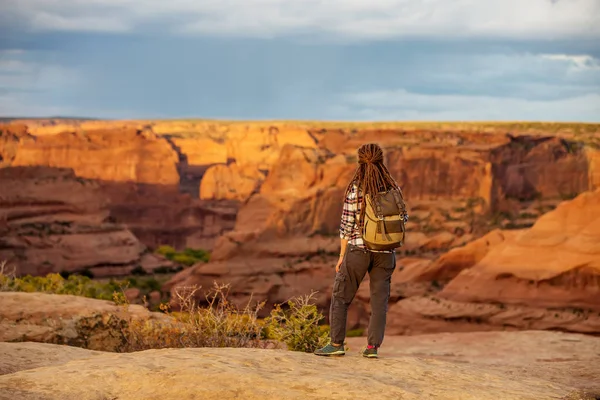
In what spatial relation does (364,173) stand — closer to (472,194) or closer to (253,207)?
(253,207)

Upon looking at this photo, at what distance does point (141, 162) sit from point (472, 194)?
113 feet

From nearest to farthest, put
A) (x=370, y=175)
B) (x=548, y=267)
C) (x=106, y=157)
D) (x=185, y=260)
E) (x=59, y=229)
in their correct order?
(x=370, y=175) < (x=548, y=267) < (x=59, y=229) < (x=185, y=260) < (x=106, y=157)

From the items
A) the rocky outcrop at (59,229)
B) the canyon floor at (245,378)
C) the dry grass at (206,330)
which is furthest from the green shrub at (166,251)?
the canyon floor at (245,378)

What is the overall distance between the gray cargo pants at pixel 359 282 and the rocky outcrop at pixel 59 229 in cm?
4292

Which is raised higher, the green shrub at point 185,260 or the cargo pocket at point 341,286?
the cargo pocket at point 341,286

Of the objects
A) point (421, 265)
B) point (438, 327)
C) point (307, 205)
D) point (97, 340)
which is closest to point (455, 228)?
point (307, 205)

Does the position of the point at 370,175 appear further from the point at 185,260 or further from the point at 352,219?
the point at 185,260

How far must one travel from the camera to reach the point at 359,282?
8.57 metres

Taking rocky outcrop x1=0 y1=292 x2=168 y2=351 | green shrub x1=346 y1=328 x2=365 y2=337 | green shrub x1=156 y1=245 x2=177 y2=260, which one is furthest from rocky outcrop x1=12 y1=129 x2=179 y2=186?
rocky outcrop x1=0 y1=292 x2=168 y2=351

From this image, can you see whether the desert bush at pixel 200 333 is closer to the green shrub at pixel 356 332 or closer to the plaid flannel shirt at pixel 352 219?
the plaid flannel shirt at pixel 352 219

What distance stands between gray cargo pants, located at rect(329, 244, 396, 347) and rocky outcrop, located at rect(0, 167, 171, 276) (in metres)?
42.9

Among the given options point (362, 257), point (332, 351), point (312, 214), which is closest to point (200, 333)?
point (332, 351)

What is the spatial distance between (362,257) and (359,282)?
0.26 m

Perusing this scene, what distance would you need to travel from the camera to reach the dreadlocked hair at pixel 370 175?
8.43 m
